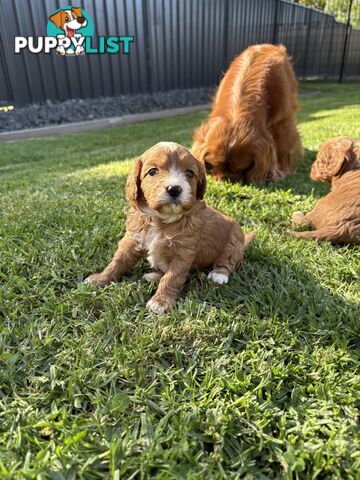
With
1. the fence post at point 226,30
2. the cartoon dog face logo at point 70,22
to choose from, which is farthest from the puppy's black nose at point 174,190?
the fence post at point 226,30

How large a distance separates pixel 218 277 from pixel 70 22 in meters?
9.91

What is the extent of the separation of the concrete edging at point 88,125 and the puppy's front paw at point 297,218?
281 inches

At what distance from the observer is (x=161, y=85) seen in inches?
496

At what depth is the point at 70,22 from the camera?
32.4 ft

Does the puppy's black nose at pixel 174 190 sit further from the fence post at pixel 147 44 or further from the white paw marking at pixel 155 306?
the fence post at pixel 147 44

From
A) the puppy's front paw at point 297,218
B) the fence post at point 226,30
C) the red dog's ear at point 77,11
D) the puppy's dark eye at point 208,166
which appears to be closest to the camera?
the puppy's front paw at point 297,218

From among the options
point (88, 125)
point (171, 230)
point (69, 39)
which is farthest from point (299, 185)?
point (69, 39)

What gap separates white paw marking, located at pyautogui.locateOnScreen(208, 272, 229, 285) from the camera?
8.15ft

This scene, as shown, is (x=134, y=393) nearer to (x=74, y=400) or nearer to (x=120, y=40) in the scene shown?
(x=74, y=400)

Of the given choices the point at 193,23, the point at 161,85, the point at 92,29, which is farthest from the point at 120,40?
the point at 193,23

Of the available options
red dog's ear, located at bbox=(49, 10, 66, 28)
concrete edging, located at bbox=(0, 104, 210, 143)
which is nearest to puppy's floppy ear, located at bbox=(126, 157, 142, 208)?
concrete edging, located at bbox=(0, 104, 210, 143)

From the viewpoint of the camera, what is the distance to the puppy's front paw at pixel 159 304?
2219 mm

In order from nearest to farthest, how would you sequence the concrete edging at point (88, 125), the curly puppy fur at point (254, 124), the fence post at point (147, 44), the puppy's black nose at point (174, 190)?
the puppy's black nose at point (174, 190)
the curly puppy fur at point (254, 124)
the concrete edging at point (88, 125)
the fence post at point (147, 44)

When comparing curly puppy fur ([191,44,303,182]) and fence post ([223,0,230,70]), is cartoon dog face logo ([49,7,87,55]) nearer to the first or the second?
fence post ([223,0,230,70])
